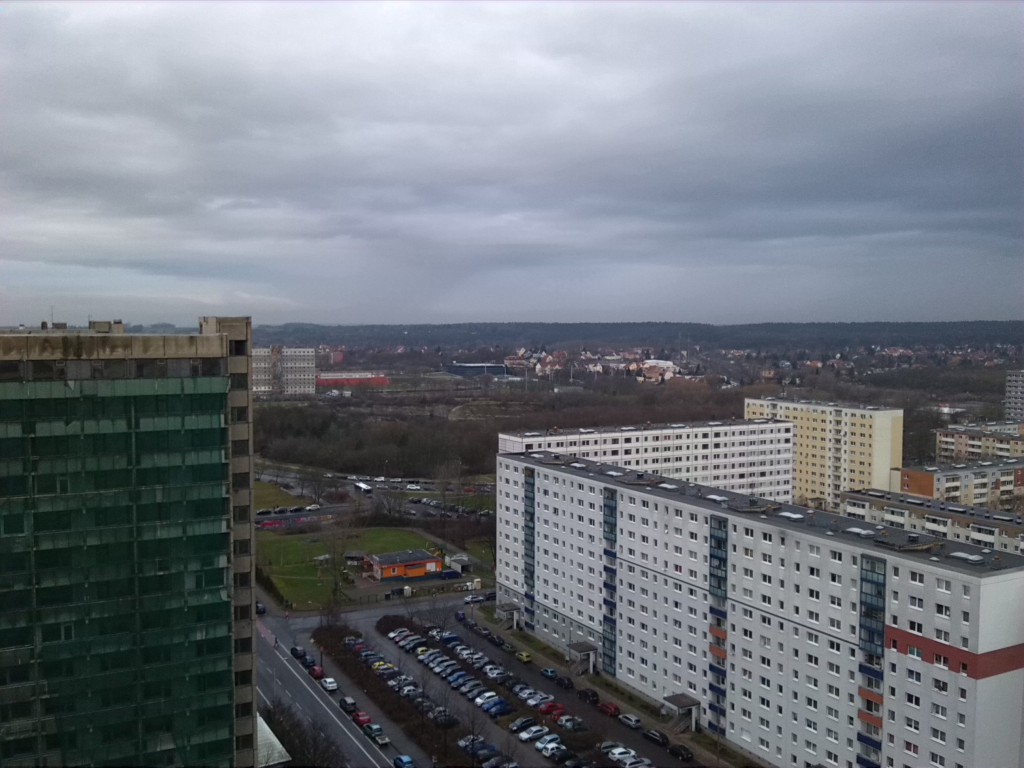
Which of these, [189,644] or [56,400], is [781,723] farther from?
[56,400]

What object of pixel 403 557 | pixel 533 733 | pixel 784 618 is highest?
pixel 784 618

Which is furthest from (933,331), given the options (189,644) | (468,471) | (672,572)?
(189,644)

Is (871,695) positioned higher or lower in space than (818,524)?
lower

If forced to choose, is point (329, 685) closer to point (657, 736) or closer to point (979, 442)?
point (657, 736)

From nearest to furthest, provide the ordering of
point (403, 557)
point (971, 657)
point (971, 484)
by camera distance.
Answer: point (971, 657) → point (403, 557) → point (971, 484)

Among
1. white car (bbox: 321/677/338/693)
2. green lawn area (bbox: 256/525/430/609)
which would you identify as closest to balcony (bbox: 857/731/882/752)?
white car (bbox: 321/677/338/693)

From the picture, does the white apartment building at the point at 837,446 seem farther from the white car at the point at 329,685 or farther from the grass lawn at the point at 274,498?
the white car at the point at 329,685

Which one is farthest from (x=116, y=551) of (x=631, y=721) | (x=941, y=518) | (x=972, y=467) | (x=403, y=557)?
(x=972, y=467)
